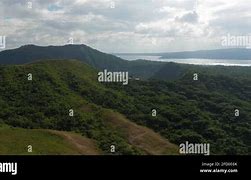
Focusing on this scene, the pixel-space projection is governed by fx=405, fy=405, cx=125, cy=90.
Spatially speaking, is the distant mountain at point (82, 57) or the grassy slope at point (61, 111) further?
the distant mountain at point (82, 57)

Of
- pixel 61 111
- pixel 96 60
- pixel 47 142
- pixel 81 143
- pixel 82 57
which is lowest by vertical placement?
A: pixel 81 143

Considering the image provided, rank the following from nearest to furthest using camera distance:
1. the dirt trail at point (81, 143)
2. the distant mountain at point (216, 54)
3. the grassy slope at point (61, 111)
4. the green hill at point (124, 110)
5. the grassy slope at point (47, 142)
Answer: the grassy slope at point (47, 142), the dirt trail at point (81, 143), the grassy slope at point (61, 111), the green hill at point (124, 110), the distant mountain at point (216, 54)

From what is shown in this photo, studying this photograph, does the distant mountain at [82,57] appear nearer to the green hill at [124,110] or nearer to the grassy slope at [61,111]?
the green hill at [124,110]

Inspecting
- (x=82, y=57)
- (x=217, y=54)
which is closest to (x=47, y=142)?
(x=217, y=54)

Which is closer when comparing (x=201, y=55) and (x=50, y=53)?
(x=201, y=55)

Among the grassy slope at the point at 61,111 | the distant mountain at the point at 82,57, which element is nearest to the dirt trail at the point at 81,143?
the grassy slope at the point at 61,111

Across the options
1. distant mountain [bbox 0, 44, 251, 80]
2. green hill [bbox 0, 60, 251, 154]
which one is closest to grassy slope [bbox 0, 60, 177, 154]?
green hill [bbox 0, 60, 251, 154]

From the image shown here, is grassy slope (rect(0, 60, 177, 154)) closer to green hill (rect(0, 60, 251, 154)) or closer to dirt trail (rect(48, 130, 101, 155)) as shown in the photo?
green hill (rect(0, 60, 251, 154))

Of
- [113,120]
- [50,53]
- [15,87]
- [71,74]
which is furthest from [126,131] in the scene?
[50,53]

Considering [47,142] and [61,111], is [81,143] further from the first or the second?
[61,111]

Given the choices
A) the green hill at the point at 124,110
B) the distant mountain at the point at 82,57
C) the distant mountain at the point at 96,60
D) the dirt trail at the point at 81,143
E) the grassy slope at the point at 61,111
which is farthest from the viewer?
the distant mountain at the point at 82,57
